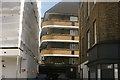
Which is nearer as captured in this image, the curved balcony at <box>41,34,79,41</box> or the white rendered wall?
the white rendered wall

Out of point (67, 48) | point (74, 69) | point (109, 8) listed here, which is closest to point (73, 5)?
point (67, 48)

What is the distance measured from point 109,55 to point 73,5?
36402mm

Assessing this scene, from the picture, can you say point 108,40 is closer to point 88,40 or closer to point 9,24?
point 88,40

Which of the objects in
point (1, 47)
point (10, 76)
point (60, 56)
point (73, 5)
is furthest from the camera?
point (73, 5)

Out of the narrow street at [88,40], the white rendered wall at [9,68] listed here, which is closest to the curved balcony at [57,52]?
the narrow street at [88,40]

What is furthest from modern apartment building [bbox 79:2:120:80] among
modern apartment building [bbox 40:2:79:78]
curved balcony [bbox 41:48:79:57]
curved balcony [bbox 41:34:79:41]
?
curved balcony [bbox 41:34:79:41]

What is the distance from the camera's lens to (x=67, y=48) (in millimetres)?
43844

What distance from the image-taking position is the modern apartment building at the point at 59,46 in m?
42.5

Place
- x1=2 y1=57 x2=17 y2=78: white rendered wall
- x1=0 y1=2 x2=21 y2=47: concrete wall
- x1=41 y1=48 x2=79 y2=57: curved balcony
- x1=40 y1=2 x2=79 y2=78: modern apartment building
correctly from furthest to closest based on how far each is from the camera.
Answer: x1=40 y1=2 x2=79 y2=78: modern apartment building < x1=41 y1=48 x2=79 y2=57: curved balcony < x1=2 y1=57 x2=17 y2=78: white rendered wall < x1=0 y1=2 x2=21 y2=47: concrete wall

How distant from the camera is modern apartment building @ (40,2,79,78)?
139 feet

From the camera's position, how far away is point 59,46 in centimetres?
4356

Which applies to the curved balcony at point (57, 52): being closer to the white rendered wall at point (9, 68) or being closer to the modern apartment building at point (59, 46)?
the modern apartment building at point (59, 46)

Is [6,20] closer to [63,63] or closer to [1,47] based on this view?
[1,47]

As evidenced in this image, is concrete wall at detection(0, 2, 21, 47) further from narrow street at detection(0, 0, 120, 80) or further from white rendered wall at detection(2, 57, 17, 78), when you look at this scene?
white rendered wall at detection(2, 57, 17, 78)
